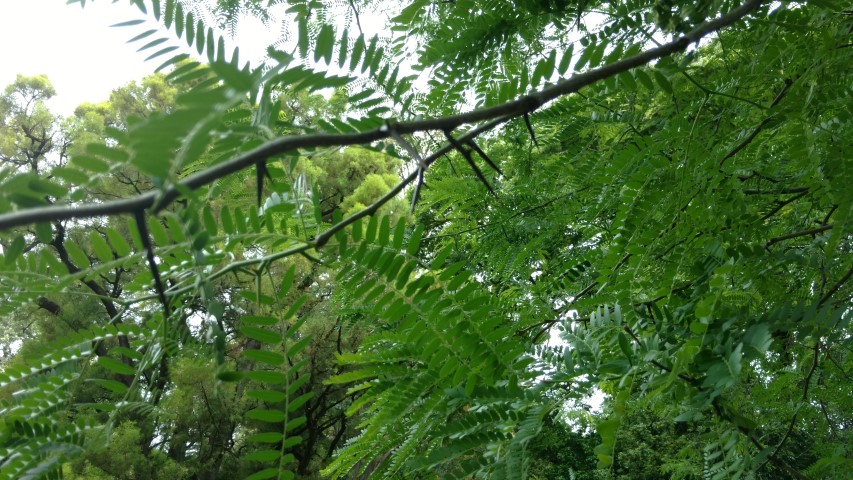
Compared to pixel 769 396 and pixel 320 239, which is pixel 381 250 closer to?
pixel 320 239

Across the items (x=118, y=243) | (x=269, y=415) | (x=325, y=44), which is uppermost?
(x=325, y=44)

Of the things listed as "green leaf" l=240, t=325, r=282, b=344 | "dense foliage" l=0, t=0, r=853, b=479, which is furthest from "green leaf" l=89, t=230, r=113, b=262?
"green leaf" l=240, t=325, r=282, b=344

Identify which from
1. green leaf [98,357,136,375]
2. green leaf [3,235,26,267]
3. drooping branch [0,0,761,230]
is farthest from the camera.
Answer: green leaf [98,357,136,375]

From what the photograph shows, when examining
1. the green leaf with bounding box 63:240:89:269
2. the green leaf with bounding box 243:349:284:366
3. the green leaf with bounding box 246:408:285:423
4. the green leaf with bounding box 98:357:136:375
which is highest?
the green leaf with bounding box 63:240:89:269

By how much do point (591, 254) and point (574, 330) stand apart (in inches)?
11.8

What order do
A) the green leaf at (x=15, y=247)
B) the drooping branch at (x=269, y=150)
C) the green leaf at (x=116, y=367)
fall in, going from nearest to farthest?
the drooping branch at (x=269, y=150)
the green leaf at (x=15, y=247)
the green leaf at (x=116, y=367)

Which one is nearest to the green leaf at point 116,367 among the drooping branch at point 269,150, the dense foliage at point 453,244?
the dense foliage at point 453,244

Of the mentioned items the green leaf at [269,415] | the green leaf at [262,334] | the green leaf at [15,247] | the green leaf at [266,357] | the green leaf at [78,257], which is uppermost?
the green leaf at [78,257]

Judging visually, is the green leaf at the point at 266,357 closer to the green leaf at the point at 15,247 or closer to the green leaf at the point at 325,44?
the green leaf at the point at 15,247

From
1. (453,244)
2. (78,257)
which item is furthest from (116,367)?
(453,244)

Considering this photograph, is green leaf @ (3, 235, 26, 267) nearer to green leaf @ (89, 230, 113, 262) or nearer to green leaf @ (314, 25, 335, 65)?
green leaf @ (89, 230, 113, 262)

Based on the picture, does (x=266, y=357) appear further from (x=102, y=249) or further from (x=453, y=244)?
(x=453, y=244)

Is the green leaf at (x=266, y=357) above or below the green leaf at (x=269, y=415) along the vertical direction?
above

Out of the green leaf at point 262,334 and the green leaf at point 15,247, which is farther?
the green leaf at point 262,334
